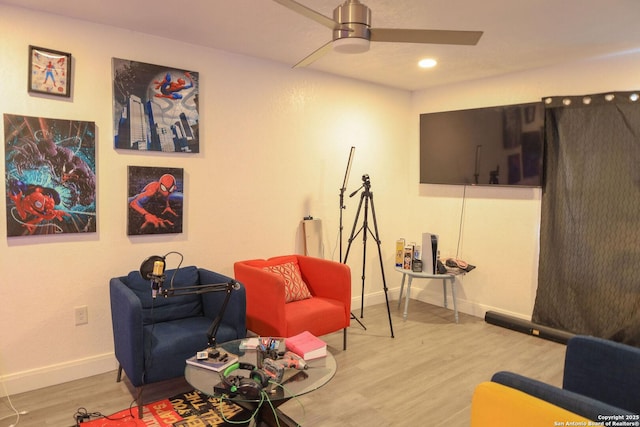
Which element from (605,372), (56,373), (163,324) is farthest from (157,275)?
(605,372)

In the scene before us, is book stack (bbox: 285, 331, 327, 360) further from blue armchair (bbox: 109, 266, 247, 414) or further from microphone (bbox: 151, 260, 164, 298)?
microphone (bbox: 151, 260, 164, 298)

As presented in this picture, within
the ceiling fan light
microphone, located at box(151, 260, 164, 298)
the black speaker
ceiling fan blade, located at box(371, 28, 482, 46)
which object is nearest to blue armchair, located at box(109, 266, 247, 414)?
microphone, located at box(151, 260, 164, 298)

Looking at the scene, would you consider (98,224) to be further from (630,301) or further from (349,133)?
(630,301)

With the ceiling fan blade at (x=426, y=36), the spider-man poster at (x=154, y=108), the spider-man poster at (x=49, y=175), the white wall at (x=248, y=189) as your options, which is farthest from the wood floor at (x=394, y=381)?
the ceiling fan blade at (x=426, y=36)

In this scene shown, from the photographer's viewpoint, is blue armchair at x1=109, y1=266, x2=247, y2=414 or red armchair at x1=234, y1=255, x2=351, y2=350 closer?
blue armchair at x1=109, y1=266, x2=247, y2=414

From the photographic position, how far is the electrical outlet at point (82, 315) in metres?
2.94

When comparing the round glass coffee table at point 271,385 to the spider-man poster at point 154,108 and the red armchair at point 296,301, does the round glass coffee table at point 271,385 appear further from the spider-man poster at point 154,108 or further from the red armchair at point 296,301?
the spider-man poster at point 154,108

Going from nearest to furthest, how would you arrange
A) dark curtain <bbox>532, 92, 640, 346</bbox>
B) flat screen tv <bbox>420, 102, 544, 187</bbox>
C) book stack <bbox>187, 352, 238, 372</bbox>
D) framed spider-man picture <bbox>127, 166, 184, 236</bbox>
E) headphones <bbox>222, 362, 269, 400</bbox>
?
headphones <bbox>222, 362, 269, 400</bbox>
book stack <bbox>187, 352, 238, 372</bbox>
framed spider-man picture <bbox>127, 166, 184, 236</bbox>
dark curtain <bbox>532, 92, 640, 346</bbox>
flat screen tv <bbox>420, 102, 544, 187</bbox>

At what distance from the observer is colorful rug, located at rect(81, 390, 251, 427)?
237 centimetres

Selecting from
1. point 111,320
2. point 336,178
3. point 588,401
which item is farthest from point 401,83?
point 588,401

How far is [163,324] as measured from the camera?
283cm

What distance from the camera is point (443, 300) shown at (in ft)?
15.7

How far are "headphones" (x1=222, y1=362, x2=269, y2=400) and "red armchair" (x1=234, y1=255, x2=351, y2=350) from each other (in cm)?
90

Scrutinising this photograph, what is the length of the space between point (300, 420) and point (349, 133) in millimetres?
2887
